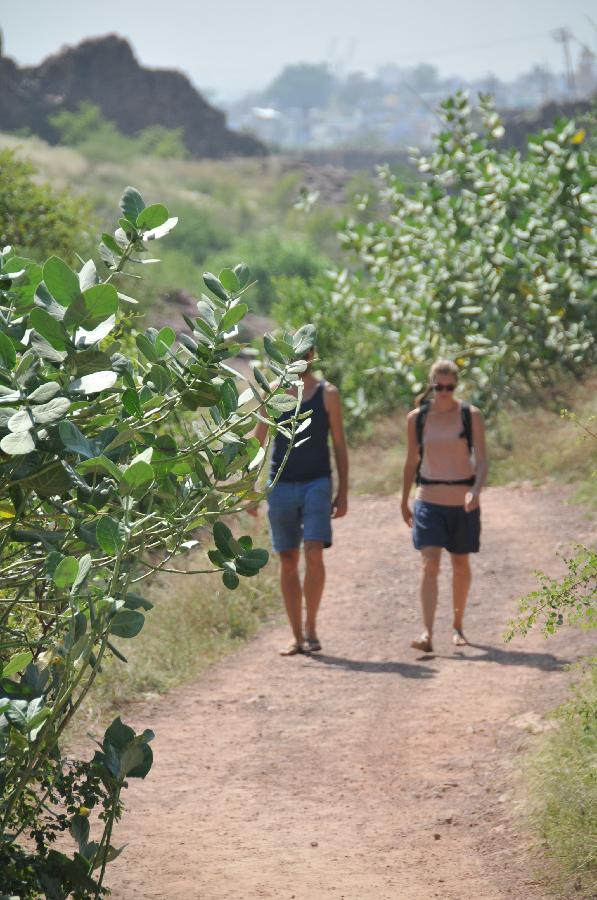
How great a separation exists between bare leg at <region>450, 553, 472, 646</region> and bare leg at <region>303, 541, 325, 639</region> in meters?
0.72

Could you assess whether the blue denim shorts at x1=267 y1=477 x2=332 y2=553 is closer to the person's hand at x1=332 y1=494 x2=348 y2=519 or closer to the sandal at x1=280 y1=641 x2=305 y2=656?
the person's hand at x1=332 y1=494 x2=348 y2=519

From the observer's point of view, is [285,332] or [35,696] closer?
[35,696]

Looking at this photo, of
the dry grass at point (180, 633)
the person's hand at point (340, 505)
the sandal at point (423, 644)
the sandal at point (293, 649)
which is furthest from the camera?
the sandal at point (293, 649)

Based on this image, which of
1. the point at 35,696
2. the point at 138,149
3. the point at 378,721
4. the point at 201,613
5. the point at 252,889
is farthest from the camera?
the point at 138,149

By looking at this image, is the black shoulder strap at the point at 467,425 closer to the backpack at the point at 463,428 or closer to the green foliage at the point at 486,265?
the backpack at the point at 463,428

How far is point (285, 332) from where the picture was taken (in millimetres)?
3018

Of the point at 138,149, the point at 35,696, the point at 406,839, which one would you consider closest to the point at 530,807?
the point at 406,839

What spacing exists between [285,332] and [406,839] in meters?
2.55

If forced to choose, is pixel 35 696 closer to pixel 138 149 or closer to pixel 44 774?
pixel 44 774

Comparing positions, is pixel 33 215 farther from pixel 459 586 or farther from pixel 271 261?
pixel 271 261

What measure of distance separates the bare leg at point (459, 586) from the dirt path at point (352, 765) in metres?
0.11

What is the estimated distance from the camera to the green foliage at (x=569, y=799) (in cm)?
423

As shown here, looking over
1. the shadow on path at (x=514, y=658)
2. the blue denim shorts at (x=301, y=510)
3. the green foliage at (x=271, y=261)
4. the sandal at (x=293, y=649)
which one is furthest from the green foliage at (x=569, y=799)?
the green foliage at (x=271, y=261)

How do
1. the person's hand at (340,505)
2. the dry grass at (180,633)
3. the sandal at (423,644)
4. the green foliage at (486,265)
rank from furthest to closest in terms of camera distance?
1. the green foliage at (486,265)
2. the sandal at (423,644)
3. the person's hand at (340,505)
4. the dry grass at (180,633)
